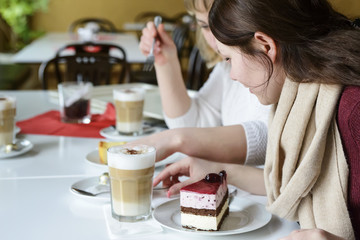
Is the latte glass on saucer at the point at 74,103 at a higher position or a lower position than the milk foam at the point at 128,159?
lower

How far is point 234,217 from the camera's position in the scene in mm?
1072

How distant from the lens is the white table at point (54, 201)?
1.00m

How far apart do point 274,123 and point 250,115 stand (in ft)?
1.96

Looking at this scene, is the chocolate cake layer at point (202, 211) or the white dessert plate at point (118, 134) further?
Result: the white dessert plate at point (118, 134)

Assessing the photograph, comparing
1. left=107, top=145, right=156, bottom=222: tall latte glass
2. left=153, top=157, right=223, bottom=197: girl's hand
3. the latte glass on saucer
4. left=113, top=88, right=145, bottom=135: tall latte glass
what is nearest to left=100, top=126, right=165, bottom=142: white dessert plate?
left=113, top=88, right=145, bottom=135: tall latte glass

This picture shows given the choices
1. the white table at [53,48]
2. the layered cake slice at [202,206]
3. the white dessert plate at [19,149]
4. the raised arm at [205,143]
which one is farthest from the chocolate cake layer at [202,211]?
the white table at [53,48]

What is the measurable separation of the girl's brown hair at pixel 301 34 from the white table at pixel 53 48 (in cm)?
293

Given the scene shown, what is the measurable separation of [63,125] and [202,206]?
0.98 meters

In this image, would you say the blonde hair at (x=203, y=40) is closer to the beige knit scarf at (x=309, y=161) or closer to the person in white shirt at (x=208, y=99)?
the person in white shirt at (x=208, y=99)

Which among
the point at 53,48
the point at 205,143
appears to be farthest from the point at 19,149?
the point at 53,48

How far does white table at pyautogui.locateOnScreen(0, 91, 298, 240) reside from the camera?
1000 millimetres

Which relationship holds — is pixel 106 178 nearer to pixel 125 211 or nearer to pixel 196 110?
pixel 125 211

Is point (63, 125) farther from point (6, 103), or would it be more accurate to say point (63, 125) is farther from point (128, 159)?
point (128, 159)

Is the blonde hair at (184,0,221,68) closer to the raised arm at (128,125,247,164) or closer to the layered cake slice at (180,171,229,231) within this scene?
the raised arm at (128,125,247,164)
